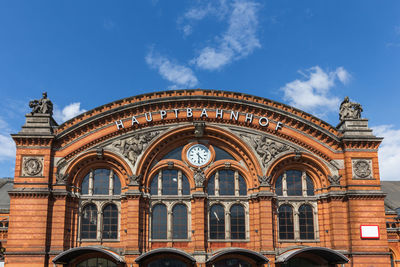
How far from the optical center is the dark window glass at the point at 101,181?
3158 cm

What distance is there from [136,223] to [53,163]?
7456 millimetres

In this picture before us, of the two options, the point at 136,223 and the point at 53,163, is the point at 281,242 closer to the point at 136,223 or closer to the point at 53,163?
the point at 136,223

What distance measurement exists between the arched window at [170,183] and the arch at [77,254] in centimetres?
547

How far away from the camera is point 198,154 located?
107 ft

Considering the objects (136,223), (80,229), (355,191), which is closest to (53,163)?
(80,229)

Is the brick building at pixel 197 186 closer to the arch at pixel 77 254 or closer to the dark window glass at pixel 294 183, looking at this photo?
the dark window glass at pixel 294 183

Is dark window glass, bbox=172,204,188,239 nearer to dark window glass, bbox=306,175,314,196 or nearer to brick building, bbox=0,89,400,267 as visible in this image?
brick building, bbox=0,89,400,267

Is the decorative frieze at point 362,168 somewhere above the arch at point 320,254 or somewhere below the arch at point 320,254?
above

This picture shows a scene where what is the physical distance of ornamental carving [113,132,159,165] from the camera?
31.5m

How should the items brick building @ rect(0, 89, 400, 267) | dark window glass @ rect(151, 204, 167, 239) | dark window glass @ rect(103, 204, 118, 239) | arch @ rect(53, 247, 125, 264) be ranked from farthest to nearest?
dark window glass @ rect(151, 204, 167, 239) → dark window glass @ rect(103, 204, 118, 239) → brick building @ rect(0, 89, 400, 267) → arch @ rect(53, 247, 125, 264)

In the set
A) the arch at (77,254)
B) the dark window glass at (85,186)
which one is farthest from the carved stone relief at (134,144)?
the arch at (77,254)

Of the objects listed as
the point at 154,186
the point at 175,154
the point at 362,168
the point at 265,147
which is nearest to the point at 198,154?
the point at 175,154

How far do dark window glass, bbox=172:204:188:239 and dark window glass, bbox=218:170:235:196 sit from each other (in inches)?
125

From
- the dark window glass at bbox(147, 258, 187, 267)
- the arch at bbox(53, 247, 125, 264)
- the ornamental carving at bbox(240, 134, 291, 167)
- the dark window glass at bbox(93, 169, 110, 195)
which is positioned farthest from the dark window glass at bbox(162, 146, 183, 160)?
the arch at bbox(53, 247, 125, 264)
